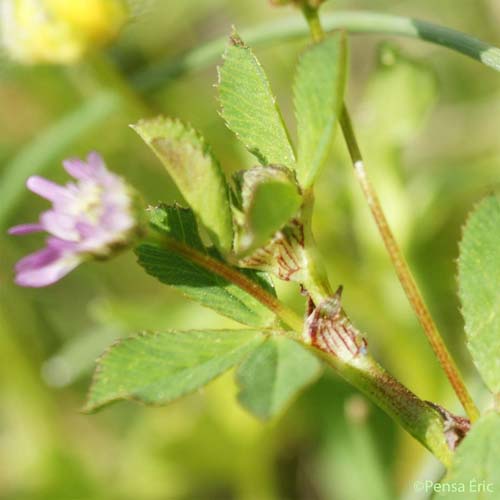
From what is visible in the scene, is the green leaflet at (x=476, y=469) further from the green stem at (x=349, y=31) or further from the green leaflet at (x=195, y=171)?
the green stem at (x=349, y=31)

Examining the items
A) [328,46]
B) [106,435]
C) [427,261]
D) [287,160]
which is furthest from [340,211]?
[328,46]

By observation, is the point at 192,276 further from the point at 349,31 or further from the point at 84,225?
the point at 349,31

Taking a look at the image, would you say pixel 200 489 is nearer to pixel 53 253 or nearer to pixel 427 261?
pixel 427 261

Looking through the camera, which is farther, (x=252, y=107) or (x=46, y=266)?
(x=252, y=107)


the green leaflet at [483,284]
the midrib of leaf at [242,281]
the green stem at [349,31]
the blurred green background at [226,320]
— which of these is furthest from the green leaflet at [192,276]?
the blurred green background at [226,320]

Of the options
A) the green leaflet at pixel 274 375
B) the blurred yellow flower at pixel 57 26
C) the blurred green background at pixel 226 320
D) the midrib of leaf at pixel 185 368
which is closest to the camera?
the green leaflet at pixel 274 375

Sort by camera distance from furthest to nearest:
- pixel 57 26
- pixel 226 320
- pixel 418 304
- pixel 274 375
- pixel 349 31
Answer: pixel 226 320 → pixel 57 26 → pixel 349 31 → pixel 418 304 → pixel 274 375

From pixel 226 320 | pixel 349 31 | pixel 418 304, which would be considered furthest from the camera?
pixel 226 320

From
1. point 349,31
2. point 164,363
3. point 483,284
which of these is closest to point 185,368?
point 164,363

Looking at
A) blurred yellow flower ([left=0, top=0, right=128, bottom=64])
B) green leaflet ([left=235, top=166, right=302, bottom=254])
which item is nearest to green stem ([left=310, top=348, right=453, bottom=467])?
green leaflet ([left=235, top=166, right=302, bottom=254])
